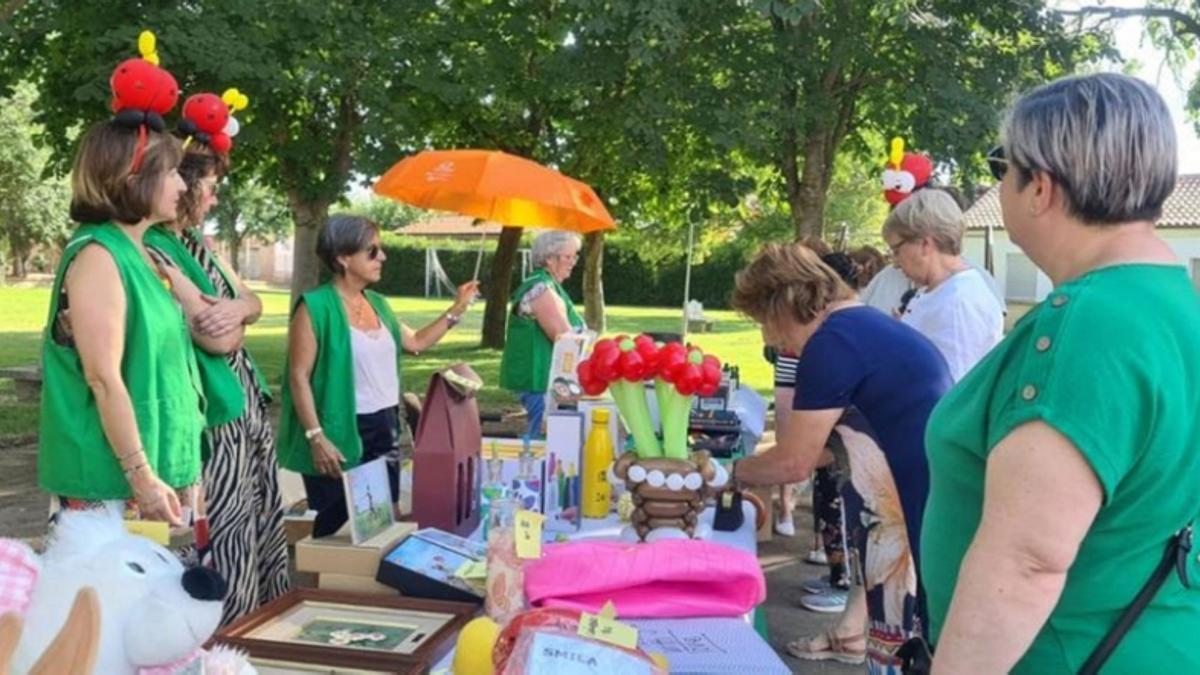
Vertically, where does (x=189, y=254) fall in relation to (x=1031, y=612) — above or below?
above

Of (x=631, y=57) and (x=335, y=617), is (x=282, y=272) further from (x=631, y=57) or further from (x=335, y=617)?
(x=335, y=617)

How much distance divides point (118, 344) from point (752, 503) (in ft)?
5.48

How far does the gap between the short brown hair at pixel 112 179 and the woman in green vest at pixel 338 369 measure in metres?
1.18

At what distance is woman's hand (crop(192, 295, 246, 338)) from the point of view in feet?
8.20

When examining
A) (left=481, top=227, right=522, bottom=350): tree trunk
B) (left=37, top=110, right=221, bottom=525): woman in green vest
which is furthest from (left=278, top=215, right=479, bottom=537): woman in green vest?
(left=481, top=227, right=522, bottom=350): tree trunk

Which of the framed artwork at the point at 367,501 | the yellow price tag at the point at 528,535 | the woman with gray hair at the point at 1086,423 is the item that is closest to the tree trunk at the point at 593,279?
the framed artwork at the point at 367,501

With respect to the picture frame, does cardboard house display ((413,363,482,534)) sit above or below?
above

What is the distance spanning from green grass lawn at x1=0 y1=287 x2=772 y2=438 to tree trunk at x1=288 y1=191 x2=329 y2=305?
115cm

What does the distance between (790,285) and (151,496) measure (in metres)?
1.52

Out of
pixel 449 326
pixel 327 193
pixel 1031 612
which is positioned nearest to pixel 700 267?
pixel 327 193

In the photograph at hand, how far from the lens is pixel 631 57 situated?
7.02m

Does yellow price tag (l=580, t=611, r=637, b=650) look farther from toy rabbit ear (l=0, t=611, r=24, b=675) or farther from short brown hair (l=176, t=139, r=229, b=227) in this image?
short brown hair (l=176, t=139, r=229, b=227)

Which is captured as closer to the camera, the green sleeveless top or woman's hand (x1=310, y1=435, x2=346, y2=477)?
the green sleeveless top

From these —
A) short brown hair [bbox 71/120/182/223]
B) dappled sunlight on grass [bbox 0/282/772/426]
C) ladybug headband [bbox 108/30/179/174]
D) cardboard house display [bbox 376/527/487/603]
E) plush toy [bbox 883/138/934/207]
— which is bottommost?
dappled sunlight on grass [bbox 0/282/772/426]
